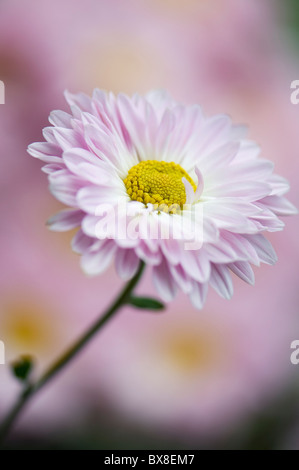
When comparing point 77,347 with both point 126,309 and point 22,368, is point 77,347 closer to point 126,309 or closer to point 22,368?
point 22,368

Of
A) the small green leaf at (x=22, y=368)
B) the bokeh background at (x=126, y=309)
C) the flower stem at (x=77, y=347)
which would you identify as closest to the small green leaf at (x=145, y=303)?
the flower stem at (x=77, y=347)

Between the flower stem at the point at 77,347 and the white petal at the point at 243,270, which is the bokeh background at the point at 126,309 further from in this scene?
the white petal at the point at 243,270

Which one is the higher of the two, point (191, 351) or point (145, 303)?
point (145, 303)

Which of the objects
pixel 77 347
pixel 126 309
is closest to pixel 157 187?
pixel 77 347

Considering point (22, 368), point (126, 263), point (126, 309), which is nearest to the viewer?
point (126, 263)

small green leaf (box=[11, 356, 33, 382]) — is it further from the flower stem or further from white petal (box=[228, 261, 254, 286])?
white petal (box=[228, 261, 254, 286])
